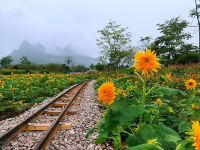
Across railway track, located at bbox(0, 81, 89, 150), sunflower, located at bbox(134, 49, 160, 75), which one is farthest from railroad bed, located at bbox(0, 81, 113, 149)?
sunflower, located at bbox(134, 49, 160, 75)

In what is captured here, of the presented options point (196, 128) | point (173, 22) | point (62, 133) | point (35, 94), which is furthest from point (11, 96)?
point (173, 22)

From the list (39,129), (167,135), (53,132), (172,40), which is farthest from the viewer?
(172,40)

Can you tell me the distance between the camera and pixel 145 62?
2600mm

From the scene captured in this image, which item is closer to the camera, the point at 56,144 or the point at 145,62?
the point at 145,62

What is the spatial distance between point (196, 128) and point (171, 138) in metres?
0.83

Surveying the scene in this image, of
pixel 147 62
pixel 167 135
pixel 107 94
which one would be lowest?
pixel 167 135

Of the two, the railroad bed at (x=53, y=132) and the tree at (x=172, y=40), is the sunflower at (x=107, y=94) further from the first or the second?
the tree at (x=172, y=40)

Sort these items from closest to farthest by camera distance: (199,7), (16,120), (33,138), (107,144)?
(107,144)
(33,138)
(16,120)
(199,7)

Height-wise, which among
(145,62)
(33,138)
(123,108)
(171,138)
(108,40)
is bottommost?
(33,138)

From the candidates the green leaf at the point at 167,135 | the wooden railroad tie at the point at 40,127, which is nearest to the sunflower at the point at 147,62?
the green leaf at the point at 167,135

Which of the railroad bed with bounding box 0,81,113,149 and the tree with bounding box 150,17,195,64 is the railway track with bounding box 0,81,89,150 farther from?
the tree with bounding box 150,17,195,64

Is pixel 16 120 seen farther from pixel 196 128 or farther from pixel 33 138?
pixel 196 128

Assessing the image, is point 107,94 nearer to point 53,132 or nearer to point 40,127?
point 53,132

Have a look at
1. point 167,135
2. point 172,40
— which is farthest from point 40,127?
point 172,40
